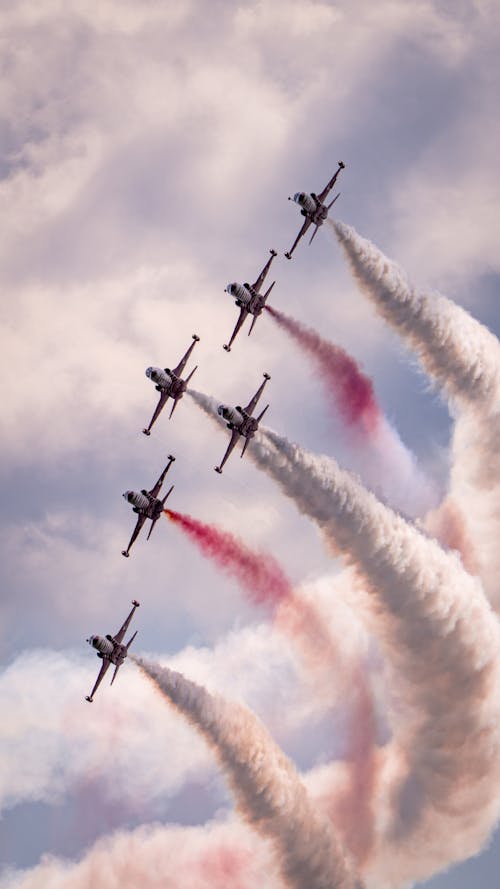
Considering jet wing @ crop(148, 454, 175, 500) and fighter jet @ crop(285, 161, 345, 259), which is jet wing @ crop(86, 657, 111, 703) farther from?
fighter jet @ crop(285, 161, 345, 259)

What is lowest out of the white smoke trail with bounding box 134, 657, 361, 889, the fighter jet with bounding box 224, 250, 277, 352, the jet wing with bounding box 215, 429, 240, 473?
the white smoke trail with bounding box 134, 657, 361, 889

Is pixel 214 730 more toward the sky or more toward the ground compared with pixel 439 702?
more toward the ground

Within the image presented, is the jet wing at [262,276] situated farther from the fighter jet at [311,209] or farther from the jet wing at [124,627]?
the jet wing at [124,627]

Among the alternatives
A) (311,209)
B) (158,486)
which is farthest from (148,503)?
(311,209)

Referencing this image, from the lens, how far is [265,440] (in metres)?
92.4

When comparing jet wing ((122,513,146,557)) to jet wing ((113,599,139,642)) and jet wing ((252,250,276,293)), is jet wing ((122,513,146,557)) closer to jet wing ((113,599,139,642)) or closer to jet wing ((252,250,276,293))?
jet wing ((113,599,139,642))

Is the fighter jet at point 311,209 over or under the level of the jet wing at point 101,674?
over

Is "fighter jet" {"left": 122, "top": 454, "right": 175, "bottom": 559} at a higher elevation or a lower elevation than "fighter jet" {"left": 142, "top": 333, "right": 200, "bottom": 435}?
lower

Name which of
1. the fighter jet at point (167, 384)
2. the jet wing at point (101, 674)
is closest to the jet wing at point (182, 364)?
the fighter jet at point (167, 384)

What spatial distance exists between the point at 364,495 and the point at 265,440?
8.49 metres

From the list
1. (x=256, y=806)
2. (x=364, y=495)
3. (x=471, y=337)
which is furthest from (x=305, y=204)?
(x=256, y=806)

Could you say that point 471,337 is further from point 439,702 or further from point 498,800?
point 498,800

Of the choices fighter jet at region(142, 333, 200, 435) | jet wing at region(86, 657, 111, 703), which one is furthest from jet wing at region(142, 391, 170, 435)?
jet wing at region(86, 657, 111, 703)

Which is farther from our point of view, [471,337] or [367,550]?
[471,337]
